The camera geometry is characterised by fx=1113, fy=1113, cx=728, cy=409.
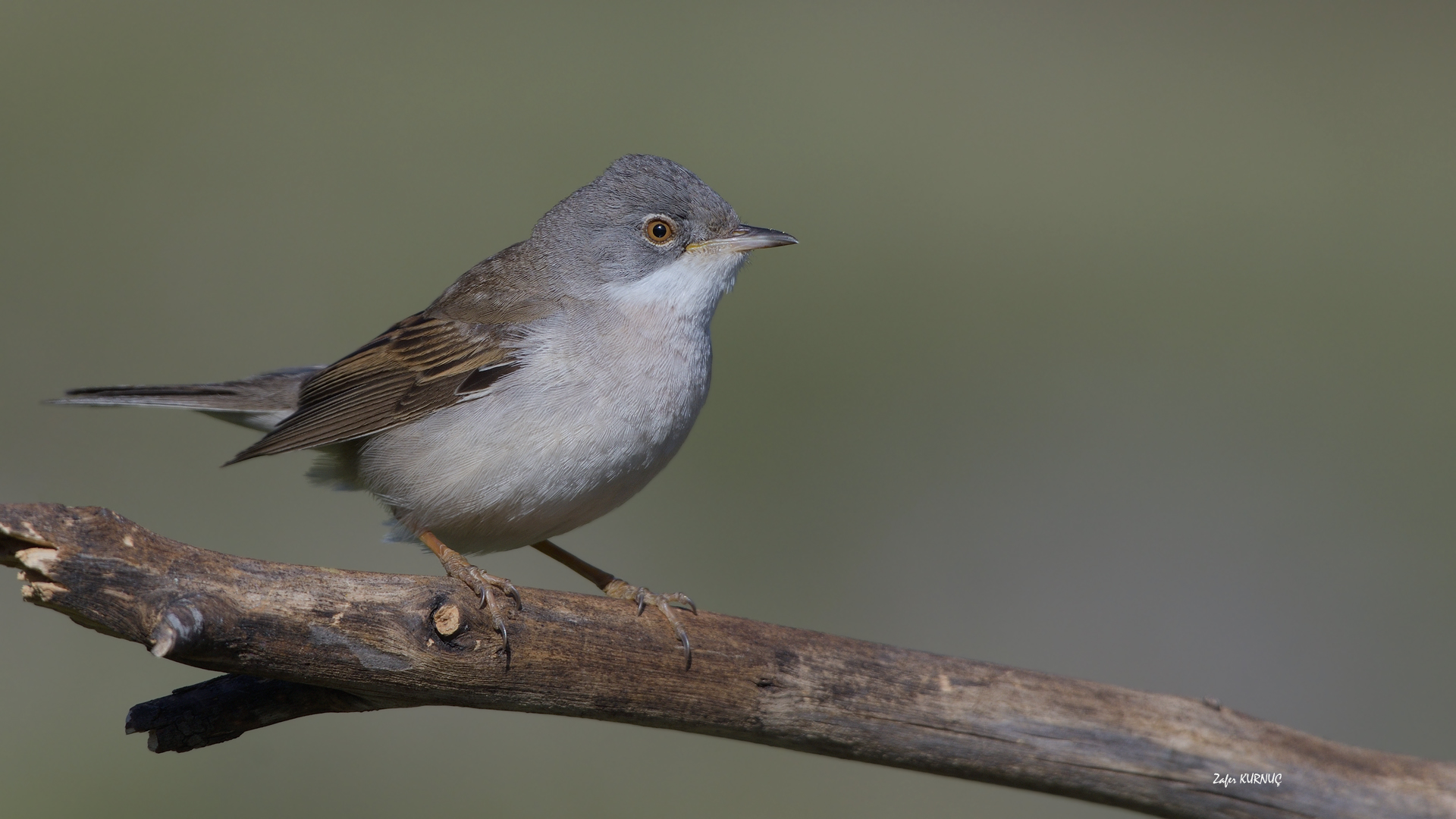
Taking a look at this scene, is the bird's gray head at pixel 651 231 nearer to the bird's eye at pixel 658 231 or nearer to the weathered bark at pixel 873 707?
the bird's eye at pixel 658 231

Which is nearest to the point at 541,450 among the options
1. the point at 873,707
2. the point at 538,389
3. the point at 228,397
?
the point at 538,389

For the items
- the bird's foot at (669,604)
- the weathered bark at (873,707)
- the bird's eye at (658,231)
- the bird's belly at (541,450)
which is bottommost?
the weathered bark at (873,707)

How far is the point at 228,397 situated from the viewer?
217 inches

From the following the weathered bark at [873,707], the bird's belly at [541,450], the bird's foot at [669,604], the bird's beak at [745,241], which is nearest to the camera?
the weathered bark at [873,707]

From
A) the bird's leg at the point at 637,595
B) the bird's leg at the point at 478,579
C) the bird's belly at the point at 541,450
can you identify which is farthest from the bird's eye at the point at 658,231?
the bird's leg at the point at 478,579

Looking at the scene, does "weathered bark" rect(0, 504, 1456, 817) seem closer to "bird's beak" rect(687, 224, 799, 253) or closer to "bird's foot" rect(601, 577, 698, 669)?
"bird's foot" rect(601, 577, 698, 669)

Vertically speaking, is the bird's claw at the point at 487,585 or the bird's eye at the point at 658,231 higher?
the bird's eye at the point at 658,231

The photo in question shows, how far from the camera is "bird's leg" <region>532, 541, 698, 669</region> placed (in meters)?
4.14

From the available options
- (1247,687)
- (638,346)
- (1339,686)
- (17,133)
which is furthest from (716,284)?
(17,133)

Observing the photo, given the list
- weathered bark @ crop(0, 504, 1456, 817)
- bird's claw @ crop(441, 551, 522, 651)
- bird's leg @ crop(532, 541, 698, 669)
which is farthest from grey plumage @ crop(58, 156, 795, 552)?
weathered bark @ crop(0, 504, 1456, 817)

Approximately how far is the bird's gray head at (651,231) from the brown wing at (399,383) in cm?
60

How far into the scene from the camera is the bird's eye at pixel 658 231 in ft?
17.0

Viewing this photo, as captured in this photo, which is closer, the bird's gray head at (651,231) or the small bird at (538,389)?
the small bird at (538,389)

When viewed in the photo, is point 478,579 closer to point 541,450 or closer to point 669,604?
point 541,450
